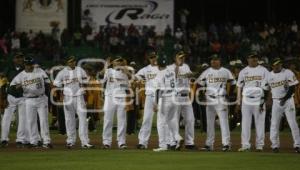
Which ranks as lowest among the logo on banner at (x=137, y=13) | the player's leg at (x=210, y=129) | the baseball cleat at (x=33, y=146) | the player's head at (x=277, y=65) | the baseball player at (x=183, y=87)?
the baseball cleat at (x=33, y=146)

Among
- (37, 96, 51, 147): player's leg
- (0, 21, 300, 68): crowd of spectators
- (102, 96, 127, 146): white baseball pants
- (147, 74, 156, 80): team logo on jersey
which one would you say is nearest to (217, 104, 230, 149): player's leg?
(147, 74, 156, 80): team logo on jersey

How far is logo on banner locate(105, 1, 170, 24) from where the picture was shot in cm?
4075

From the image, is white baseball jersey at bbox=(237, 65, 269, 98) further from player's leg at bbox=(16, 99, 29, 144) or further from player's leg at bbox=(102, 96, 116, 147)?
player's leg at bbox=(16, 99, 29, 144)

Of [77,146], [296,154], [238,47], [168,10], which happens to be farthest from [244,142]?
[168,10]

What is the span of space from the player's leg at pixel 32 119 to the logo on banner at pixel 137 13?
21.3 m

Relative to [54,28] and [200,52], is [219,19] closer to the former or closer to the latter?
[200,52]

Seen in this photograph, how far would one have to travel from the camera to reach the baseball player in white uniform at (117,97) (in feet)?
63.7

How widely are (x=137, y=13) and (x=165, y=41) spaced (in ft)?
12.3

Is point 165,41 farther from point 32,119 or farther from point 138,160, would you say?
point 138,160

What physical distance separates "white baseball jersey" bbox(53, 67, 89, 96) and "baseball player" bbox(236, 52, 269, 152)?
156 inches

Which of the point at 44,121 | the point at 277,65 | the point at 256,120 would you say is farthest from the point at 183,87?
the point at 44,121

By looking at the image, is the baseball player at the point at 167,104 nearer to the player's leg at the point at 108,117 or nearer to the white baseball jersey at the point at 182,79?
the white baseball jersey at the point at 182,79

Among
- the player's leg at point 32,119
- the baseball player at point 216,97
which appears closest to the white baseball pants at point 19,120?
the player's leg at point 32,119

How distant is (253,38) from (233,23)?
15.2 feet
